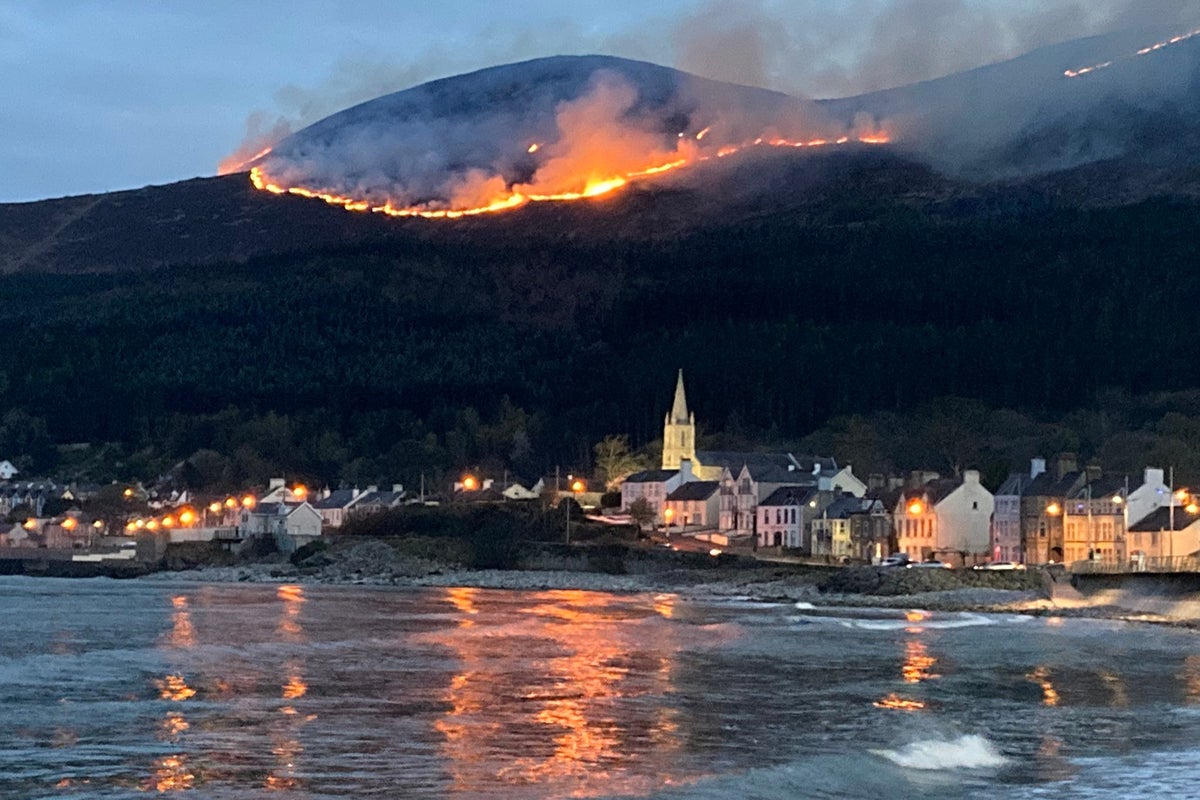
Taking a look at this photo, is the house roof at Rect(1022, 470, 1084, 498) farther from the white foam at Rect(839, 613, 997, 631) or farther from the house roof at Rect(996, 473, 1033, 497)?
the white foam at Rect(839, 613, 997, 631)

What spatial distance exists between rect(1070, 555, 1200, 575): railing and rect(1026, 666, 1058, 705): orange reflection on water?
31.7 metres

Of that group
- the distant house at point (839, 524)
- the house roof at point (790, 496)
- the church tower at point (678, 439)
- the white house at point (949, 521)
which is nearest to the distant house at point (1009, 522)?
the white house at point (949, 521)

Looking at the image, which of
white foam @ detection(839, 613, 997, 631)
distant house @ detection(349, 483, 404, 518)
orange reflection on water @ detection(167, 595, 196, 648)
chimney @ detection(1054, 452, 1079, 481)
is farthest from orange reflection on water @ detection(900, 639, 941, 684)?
distant house @ detection(349, 483, 404, 518)

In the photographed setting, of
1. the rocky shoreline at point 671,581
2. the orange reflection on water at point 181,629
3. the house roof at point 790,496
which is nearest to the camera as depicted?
the orange reflection on water at point 181,629

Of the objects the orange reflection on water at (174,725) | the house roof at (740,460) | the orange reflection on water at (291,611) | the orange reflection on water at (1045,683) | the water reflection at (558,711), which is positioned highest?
the house roof at (740,460)

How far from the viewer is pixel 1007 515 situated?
89.2m

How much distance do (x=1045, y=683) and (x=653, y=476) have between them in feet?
259

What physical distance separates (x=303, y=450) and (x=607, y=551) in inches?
3075

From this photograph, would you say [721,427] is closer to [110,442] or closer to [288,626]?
[110,442]

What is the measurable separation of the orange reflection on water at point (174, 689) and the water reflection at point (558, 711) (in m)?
5.37

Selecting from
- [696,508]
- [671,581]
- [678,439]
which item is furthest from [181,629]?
[678,439]

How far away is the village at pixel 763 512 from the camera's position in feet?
270

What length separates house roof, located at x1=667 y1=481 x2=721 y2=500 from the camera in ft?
362

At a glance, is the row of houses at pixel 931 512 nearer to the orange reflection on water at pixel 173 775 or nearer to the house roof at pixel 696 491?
the house roof at pixel 696 491
